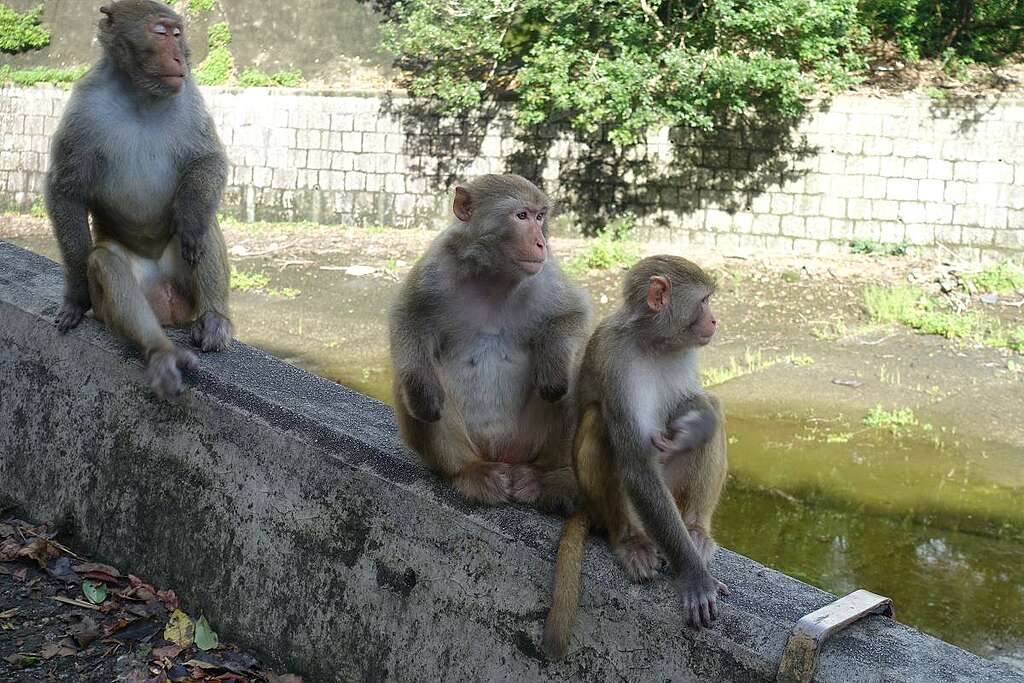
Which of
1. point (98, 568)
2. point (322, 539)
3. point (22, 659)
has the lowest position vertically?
point (22, 659)

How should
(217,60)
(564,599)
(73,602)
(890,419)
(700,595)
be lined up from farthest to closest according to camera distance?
(217,60) → (890,419) → (73,602) → (564,599) → (700,595)

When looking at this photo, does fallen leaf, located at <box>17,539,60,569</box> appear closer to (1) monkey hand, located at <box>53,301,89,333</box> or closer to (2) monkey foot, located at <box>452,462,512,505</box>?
(1) monkey hand, located at <box>53,301,89,333</box>

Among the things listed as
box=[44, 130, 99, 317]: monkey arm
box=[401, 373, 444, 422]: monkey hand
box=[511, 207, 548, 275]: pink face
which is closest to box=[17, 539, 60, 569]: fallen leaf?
box=[44, 130, 99, 317]: monkey arm

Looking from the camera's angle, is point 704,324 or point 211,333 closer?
point 704,324

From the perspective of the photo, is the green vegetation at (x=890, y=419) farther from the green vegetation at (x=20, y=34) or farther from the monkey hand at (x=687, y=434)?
the green vegetation at (x=20, y=34)

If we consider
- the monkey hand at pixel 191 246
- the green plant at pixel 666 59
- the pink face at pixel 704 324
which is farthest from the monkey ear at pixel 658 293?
the green plant at pixel 666 59

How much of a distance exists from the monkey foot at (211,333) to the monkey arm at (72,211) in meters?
0.46

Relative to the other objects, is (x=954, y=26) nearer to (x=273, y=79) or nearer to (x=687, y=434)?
(x=273, y=79)

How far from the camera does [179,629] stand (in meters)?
3.91

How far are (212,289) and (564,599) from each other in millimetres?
2464

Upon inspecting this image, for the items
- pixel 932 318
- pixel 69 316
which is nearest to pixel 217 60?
pixel 932 318

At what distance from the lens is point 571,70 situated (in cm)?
1323

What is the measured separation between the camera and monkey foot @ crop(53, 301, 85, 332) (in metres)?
4.56

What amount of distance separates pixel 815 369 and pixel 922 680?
7698mm
